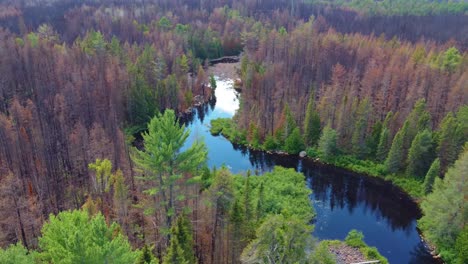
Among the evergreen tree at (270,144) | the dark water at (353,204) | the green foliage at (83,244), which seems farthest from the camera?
the evergreen tree at (270,144)

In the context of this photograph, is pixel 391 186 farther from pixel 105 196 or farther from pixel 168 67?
pixel 168 67

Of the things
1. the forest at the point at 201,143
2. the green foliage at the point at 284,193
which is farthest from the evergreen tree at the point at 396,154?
the green foliage at the point at 284,193

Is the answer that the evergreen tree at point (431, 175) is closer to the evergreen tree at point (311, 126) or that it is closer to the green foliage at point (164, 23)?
the evergreen tree at point (311, 126)

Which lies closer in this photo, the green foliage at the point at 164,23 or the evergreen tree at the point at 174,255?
the evergreen tree at the point at 174,255

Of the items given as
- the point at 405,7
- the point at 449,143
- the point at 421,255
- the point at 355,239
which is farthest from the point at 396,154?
the point at 405,7

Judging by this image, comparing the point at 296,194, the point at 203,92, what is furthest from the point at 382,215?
the point at 203,92

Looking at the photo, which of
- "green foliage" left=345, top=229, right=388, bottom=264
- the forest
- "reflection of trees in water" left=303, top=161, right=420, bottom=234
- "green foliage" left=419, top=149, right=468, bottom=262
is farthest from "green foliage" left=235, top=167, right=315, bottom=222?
"green foliage" left=419, top=149, right=468, bottom=262

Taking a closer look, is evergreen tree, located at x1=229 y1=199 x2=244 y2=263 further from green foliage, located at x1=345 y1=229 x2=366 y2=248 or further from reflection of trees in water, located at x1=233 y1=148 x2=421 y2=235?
reflection of trees in water, located at x1=233 y1=148 x2=421 y2=235
